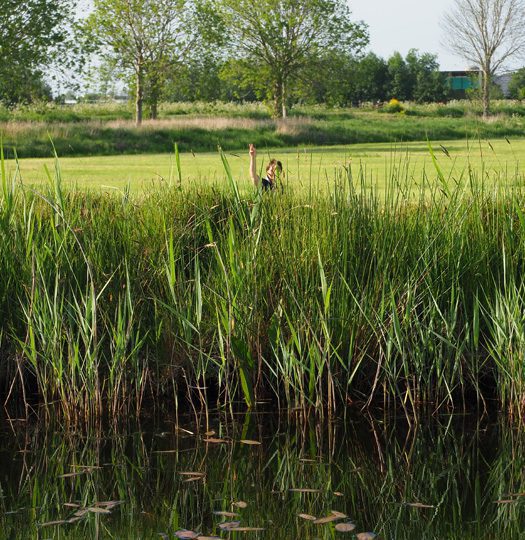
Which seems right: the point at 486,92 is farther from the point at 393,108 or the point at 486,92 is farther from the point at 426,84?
the point at 426,84

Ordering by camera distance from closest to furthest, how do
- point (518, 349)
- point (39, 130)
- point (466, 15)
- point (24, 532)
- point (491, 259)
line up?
1. point (24, 532)
2. point (518, 349)
3. point (491, 259)
4. point (39, 130)
5. point (466, 15)

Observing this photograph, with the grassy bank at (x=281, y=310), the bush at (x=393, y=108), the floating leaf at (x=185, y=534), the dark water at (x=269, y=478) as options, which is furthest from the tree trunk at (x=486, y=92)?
the floating leaf at (x=185, y=534)

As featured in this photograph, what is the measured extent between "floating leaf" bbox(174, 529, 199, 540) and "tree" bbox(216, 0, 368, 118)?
33938mm

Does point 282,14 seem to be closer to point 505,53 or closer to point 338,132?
point 338,132

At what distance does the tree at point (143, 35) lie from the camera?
34719mm

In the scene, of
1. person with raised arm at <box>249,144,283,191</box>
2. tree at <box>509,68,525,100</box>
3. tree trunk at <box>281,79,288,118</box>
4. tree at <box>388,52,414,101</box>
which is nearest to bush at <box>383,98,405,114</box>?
tree trunk at <box>281,79,288,118</box>

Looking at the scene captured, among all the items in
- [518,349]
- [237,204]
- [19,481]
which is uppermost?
[237,204]

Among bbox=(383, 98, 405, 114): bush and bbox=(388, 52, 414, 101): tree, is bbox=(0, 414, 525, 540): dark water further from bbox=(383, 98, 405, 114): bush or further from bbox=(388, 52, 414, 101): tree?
bbox=(388, 52, 414, 101): tree

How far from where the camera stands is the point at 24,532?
12.1 ft

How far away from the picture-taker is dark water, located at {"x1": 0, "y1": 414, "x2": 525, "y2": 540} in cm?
380

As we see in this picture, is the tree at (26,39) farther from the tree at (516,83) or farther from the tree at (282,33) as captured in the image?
the tree at (516,83)

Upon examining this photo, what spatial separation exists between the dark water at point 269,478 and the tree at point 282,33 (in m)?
32.8

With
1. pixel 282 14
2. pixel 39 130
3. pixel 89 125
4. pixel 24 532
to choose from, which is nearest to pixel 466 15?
pixel 282 14

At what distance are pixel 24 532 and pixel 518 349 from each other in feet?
8.79
